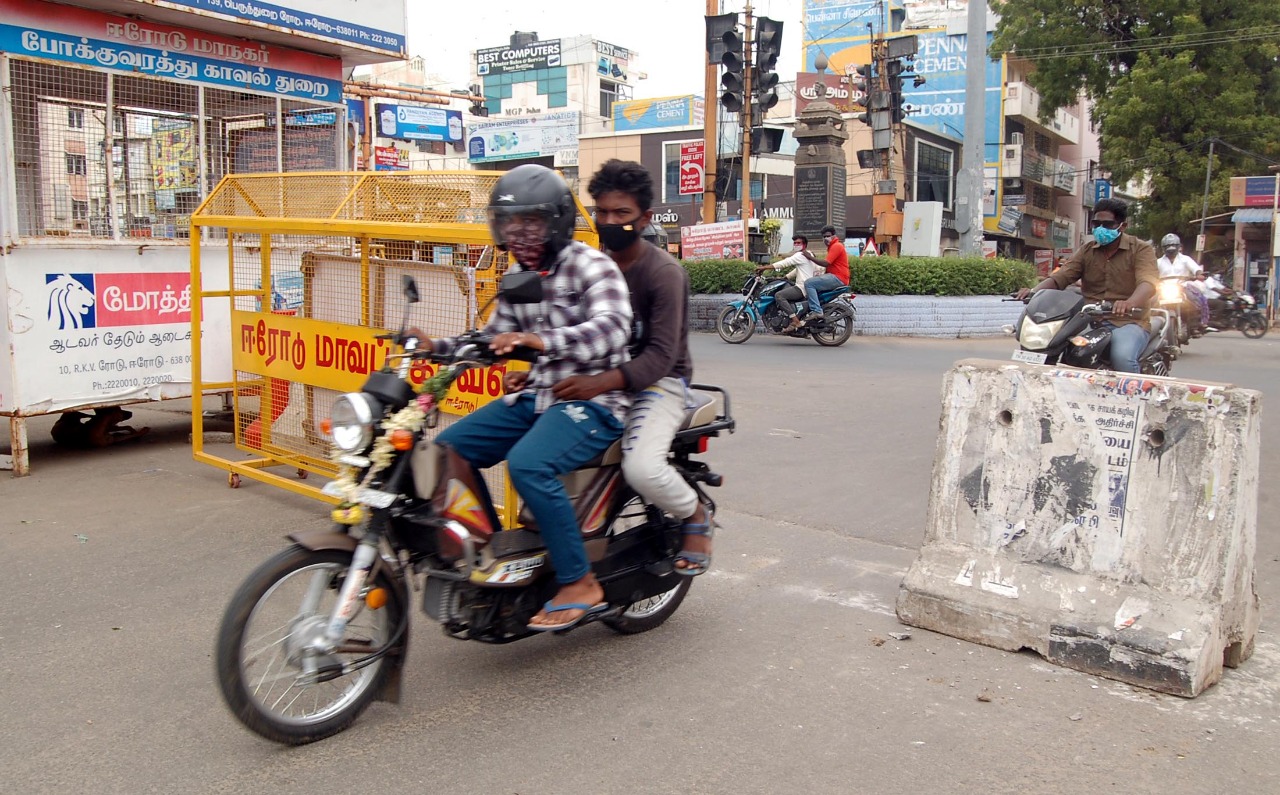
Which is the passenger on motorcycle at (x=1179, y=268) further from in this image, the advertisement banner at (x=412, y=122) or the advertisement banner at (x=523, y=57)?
the advertisement banner at (x=523, y=57)

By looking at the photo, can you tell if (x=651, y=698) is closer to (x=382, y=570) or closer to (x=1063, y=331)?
(x=382, y=570)

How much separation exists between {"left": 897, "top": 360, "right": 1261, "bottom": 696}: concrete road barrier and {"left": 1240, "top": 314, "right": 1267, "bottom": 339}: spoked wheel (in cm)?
1737

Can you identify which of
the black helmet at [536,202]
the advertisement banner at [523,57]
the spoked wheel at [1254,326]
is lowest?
the spoked wheel at [1254,326]

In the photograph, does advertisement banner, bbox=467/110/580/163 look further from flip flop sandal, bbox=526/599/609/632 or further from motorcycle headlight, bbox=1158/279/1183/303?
flip flop sandal, bbox=526/599/609/632

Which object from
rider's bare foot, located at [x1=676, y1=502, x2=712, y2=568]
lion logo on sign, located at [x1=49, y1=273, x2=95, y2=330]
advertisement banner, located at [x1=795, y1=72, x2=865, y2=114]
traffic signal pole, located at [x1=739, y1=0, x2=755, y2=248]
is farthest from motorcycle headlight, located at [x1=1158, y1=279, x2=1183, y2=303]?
advertisement banner, located at [x1=795, y1=72, x2=865, y2=114]

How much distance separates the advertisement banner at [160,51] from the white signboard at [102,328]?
1413 mm

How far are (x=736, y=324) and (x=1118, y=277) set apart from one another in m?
9.36

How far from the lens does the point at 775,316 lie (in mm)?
16016

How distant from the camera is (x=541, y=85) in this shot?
7512 cm

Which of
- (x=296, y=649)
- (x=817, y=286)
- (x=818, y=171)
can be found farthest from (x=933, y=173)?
(x=296, y=649)

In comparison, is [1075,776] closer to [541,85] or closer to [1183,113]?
[1183,113]

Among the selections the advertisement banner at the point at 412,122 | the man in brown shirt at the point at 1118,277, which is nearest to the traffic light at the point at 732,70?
the man in brown shirt at the point at 1118,277

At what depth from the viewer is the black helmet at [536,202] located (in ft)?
11.3

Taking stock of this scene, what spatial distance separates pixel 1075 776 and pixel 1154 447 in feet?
4.42
